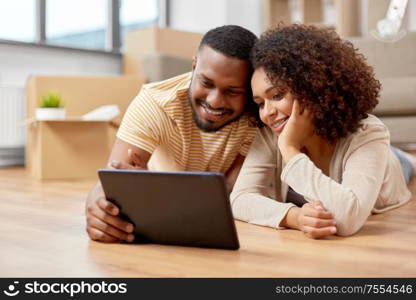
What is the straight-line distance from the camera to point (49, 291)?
82 cm

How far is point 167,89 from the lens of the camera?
5.22 ft

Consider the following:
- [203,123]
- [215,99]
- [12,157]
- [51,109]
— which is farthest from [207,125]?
[12,157]

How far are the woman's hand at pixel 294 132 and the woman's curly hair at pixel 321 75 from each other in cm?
2

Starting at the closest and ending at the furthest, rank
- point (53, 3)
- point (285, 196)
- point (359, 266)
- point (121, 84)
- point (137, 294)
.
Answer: point (137, 294), point (359, 266), point (285, 196), point (121, 84), point (53, 3)

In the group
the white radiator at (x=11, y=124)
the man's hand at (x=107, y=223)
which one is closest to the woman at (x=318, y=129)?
the man's hand at (x=107, y=223)

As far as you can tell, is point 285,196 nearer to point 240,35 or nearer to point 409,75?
point 240,35

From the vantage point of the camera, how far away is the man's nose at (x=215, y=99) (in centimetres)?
139

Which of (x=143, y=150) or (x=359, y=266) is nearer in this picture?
(x=359, y=266)

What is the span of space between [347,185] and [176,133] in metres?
0.54

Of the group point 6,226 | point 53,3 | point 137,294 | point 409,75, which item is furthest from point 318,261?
point 53,3

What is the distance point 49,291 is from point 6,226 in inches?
26.2

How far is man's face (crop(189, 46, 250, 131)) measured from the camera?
53.9 inches

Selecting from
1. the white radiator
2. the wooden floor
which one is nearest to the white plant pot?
the white radiator

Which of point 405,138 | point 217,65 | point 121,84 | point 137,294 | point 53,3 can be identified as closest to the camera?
point 137,294
